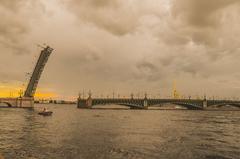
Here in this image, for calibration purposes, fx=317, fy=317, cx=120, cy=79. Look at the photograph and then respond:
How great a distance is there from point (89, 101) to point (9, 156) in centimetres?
13023

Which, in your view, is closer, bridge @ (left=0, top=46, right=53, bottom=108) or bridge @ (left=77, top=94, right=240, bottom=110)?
bridge @ (left=0, top=46, right=53, bottom=108)

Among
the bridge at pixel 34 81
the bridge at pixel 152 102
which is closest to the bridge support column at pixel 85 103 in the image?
the bridge at pixel 152 102

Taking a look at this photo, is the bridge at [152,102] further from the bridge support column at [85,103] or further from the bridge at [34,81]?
the bridge at [34,81]

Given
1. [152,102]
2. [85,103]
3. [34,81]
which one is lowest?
[85,103]

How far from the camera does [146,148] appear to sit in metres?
24.8

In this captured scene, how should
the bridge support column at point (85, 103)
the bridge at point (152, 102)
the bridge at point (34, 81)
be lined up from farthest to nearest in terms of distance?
1. the bridge support column at point (85, 103)
2. the bridge at point (152, 102)
3. the bridge at point (34, 81)

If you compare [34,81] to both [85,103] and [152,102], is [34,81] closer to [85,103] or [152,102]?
[152,102]

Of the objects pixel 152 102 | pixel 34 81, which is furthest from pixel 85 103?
pixel 34 81

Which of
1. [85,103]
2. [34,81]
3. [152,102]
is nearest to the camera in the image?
[34,81]

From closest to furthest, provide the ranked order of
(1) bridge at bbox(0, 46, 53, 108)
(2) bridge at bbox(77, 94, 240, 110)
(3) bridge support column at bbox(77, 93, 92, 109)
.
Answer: (1) bridge at bbox(0, 46, 53, 108) < (2) bridge at bbox(77, 94, 240, 110) < (3) bridge support column at bbox(77, 93, 92, 109)

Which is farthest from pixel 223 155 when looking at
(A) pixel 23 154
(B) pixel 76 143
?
(A) pixel 23 154

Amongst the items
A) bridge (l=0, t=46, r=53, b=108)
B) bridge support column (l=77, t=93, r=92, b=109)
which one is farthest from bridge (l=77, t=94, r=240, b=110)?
bridge (l=0, t=46, r=53, b=108)

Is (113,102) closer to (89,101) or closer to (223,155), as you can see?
(89,101)

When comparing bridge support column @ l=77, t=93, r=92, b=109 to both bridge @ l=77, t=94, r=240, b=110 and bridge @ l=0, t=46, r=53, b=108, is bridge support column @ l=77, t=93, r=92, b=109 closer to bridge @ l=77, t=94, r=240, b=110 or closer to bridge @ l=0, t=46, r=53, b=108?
bridge @ l=77, t=94, r=240, b=110
